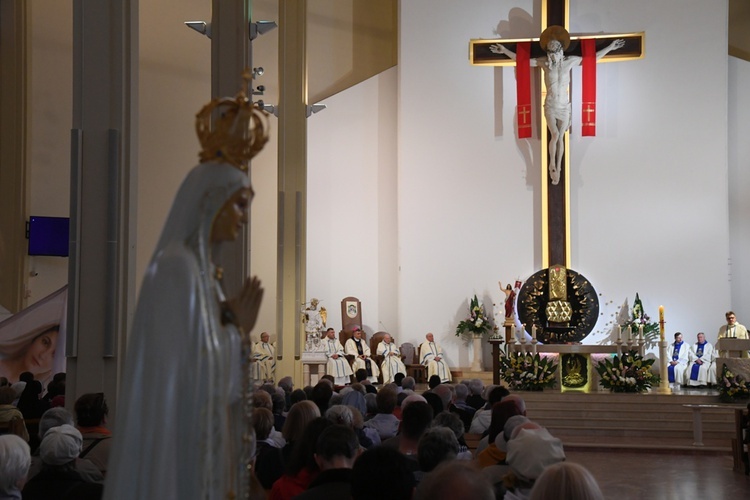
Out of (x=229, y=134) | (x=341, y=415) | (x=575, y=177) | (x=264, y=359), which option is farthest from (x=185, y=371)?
(x=575, y=177)

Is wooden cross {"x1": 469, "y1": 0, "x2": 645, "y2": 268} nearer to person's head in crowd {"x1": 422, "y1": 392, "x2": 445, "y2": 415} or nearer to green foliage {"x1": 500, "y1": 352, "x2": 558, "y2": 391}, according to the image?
green foliage {"x1": 500, "y1": 352, "x2": 558, "y2": 391}

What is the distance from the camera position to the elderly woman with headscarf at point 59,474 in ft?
12.3

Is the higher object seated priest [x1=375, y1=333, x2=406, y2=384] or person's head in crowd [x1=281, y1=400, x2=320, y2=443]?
person's head in crowd [x1=281, y1=400, x2=320, y2=443]

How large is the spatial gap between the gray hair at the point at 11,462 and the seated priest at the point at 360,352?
1634 cm

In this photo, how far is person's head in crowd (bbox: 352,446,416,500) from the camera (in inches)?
124

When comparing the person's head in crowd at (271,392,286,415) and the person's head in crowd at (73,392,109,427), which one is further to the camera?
the person's head in crowd at (271,392,286,415)

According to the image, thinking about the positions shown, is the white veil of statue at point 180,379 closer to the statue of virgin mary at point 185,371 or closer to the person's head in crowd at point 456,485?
the statue of virgin mary at point 185,371

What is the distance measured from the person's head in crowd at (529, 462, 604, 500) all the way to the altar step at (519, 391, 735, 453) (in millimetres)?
11996

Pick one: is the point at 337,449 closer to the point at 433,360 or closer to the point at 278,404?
the point at 278,404

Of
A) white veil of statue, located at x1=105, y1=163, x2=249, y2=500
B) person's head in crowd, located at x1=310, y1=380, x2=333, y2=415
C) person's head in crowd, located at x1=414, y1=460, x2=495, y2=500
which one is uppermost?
white veil of statue, located at x1=105, y1=163, x2=249, y2=500

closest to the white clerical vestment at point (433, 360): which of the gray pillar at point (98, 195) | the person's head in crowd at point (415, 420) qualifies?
the gray pillar at point (98, 195)

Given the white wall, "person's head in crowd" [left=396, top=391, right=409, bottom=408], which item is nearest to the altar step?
the white wall

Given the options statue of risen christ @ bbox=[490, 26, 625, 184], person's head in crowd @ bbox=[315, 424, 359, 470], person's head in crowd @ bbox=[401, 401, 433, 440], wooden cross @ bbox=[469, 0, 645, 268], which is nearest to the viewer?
person's head in crowd @ bbox=[315, 424, 359, 470]

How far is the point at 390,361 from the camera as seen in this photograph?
67.3ft
